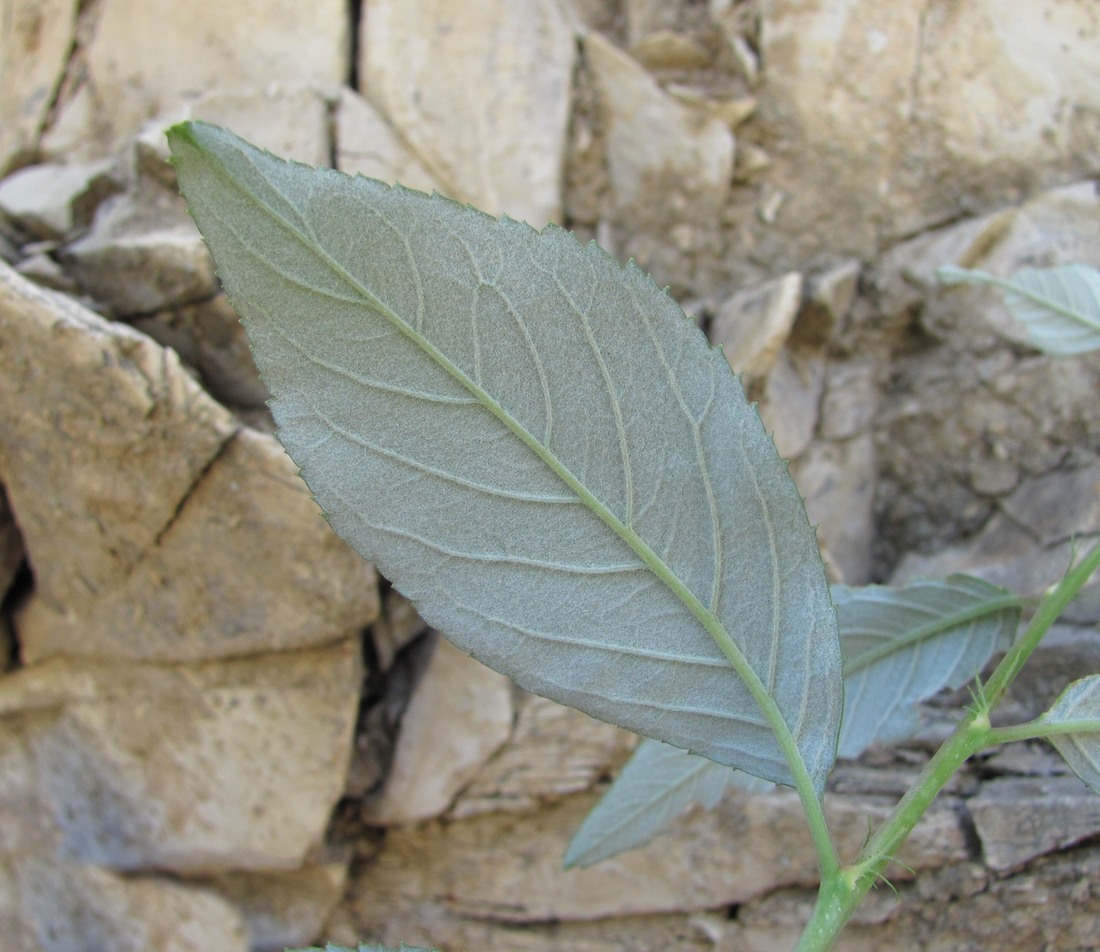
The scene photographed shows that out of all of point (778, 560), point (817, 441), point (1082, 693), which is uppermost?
point (778, 560)

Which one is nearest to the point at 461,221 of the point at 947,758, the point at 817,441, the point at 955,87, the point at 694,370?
the point at 694,370

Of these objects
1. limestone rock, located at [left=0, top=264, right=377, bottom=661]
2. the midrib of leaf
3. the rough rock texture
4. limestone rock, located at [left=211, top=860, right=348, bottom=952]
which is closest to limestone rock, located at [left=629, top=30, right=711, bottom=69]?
the rough rock texture

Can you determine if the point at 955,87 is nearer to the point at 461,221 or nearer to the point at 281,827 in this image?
the point at 461,221

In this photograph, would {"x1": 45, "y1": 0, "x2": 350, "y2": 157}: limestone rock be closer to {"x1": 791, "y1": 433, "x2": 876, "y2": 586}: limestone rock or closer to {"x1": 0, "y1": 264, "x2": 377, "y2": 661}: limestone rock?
{"x1": 0, "y1": 264, "x2": 377, "y2": 661}: limestone rock

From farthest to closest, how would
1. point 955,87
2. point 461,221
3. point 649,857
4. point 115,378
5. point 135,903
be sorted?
point 955,87, point 135,903, point 649,857, point 115,378, point 461,221

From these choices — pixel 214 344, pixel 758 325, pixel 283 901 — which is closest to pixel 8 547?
pixel 214 344

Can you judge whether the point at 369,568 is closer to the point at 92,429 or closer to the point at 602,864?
the point at 92,429
